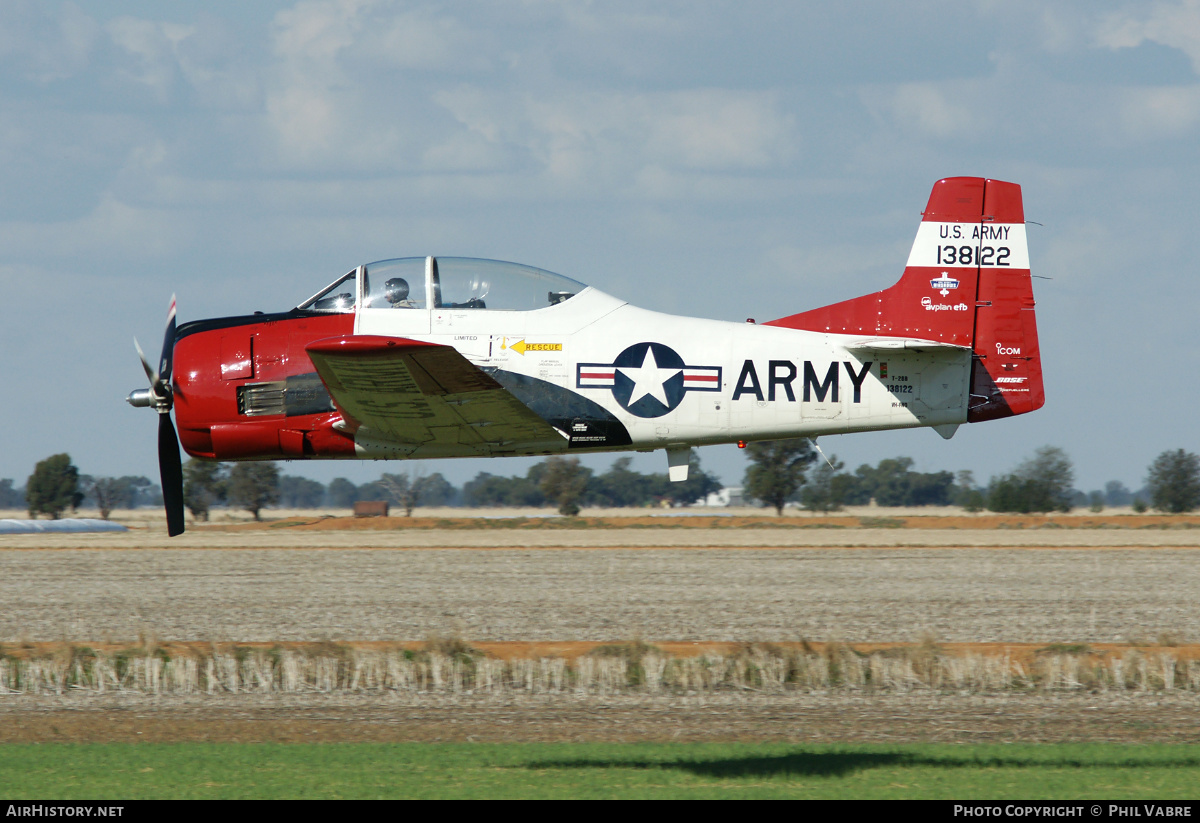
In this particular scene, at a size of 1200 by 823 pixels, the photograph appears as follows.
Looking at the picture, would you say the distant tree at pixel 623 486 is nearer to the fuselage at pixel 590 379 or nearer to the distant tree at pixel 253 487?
the distant tree at pixel 253 487

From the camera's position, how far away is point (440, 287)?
11.4 meters

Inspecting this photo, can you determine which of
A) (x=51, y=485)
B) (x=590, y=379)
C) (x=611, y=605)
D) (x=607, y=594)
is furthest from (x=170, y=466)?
(x=51, y=485)

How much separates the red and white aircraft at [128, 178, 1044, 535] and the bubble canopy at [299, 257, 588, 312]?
1 cm

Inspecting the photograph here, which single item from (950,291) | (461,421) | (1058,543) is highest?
(950,291)

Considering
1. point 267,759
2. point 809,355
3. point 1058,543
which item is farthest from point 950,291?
point 1058,543

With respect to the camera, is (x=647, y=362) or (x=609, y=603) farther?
(x=609, y=603)

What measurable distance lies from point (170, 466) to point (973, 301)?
9192 millimetres

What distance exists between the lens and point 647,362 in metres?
11.8

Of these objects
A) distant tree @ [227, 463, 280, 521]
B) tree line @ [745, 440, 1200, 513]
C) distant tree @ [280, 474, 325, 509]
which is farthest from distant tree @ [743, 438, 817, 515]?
distant tree @ [280, 474, 325, 509]

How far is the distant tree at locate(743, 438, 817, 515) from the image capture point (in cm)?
6116

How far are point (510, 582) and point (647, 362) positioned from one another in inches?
570

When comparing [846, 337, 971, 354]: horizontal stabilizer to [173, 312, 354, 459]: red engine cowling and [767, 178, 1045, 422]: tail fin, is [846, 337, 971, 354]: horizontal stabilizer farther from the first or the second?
[173, 312, 354, 459]: red engine cowling

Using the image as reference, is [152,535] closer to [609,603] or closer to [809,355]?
[609,603]


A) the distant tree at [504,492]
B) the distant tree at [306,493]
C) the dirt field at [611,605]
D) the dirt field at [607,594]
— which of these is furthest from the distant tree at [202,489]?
the distant tree at [306,493]
